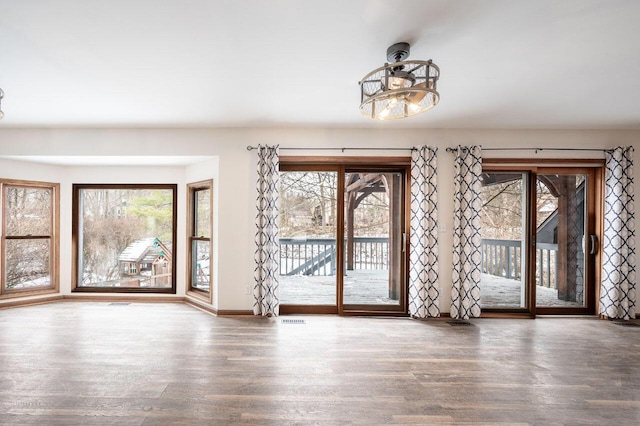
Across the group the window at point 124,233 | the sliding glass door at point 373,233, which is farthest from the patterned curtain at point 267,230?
the window at point 124,233

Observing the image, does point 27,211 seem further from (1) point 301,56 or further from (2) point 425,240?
(2) point 425,240

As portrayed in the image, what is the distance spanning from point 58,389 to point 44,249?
11.1ft

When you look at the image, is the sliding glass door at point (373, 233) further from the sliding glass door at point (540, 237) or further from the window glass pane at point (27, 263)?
the window glass pane at point (27, 263)

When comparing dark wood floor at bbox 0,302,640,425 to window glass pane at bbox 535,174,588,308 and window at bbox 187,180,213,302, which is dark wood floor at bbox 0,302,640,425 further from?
window at bbox 187,180,213,302

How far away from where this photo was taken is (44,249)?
14.9 ft

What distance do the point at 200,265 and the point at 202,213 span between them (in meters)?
0.81

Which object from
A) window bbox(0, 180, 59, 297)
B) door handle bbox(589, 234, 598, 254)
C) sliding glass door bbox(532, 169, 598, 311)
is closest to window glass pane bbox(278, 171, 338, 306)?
sliding glass door bbox(532, 169, 598, 311)

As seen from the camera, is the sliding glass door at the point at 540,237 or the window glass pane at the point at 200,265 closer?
the sliding glass door at the point at 540,237

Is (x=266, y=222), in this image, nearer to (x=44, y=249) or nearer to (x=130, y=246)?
(x=130, y=246)

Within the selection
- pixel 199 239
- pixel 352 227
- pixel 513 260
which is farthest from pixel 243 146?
pixel 513 260

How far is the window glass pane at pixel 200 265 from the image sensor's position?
14.8ft

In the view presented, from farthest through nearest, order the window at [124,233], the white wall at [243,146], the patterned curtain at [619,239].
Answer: the window at [124,233], the white wall at [243,146], the patterned curtain at [619,239]

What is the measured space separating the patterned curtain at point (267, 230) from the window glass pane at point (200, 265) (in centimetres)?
108

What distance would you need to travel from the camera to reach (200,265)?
460 centimetres
